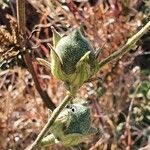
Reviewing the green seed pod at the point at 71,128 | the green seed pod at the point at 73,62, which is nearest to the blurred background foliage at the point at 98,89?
the green seed pod at the point at 71,128

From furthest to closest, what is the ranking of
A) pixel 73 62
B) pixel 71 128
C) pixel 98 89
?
pixel 98 89
pixel 71 128
pixel 73 62

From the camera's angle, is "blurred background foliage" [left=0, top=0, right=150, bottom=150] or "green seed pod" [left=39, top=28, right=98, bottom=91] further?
"blurred background foliage" [left=0, top=0, right=150, bottom=150]

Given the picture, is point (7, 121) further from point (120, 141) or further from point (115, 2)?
point (115, 2)

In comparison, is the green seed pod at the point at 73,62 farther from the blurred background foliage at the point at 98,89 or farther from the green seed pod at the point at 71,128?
the blurred background foliage at the point at 98,89

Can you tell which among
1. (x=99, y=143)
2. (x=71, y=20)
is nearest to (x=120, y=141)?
(x=99, y=143)

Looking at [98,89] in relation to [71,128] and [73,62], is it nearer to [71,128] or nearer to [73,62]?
[71,128]

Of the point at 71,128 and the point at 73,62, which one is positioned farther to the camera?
the point at 71,128

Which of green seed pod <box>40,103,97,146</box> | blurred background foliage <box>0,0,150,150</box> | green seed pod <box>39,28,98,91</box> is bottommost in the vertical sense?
blurred background foliage <box>0,0,150,150</box>

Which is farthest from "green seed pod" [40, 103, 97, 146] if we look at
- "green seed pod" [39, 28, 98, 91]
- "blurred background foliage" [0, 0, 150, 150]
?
"blurred background foliage" [0, 0, 150, 150]

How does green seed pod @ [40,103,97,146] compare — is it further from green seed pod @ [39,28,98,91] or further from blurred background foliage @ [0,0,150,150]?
blurred background foliage @ [0,0,150,150]

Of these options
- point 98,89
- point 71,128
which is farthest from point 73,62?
point 98,89
